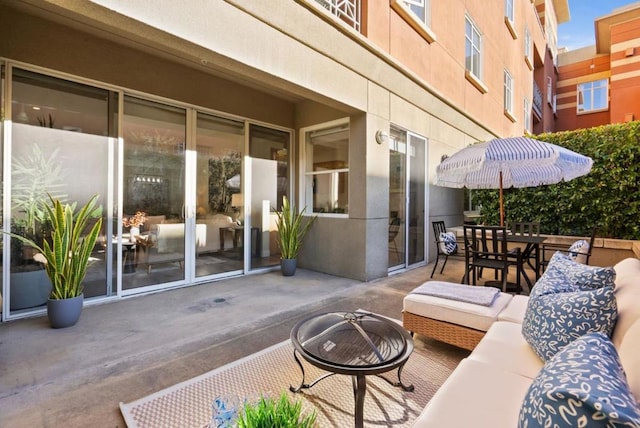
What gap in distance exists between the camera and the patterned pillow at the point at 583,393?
75 cm

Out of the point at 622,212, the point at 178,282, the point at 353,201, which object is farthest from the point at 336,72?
the point at 622,212

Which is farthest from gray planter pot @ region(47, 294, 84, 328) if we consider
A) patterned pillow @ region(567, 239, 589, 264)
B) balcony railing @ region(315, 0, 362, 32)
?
patterned pillow @ region(567, 239, 589, 264)

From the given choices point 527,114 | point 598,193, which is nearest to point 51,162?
point 598,193

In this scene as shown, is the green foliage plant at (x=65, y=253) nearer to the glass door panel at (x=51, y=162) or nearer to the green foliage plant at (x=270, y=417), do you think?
the glass door panel at (x=51, y=162)

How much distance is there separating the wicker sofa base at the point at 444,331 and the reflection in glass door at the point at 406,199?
2859mm

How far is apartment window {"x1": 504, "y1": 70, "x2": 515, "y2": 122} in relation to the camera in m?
10.8

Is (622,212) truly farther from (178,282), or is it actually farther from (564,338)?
(178,282)

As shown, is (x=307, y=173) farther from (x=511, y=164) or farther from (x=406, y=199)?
(x=511, y=164)

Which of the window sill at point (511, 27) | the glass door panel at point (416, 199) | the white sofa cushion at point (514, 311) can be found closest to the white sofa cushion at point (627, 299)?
the white sofa cushion at point (514, 311)

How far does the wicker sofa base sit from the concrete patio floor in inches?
30.6

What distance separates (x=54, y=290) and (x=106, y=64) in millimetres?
2703

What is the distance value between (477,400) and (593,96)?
20.8 m

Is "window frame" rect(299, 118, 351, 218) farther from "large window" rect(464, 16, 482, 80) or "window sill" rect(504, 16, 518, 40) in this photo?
"window sill" rect(504, 16, 518, 40)

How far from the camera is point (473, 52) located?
27.7 ft
